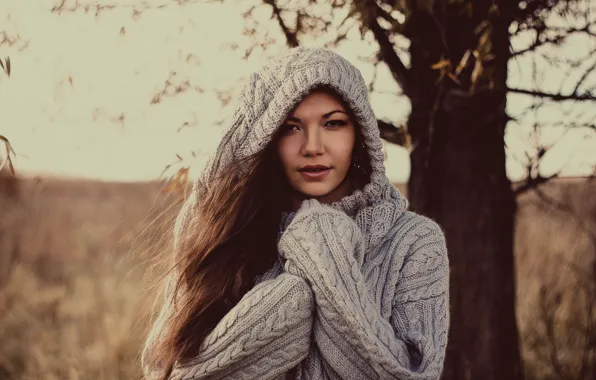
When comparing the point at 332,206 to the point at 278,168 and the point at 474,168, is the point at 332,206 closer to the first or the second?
the point at 278,168

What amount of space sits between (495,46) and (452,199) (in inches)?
33.4

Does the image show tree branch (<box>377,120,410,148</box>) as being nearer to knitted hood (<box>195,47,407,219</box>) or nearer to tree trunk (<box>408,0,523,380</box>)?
tree trunk (<box>408,0,523,380</box>)

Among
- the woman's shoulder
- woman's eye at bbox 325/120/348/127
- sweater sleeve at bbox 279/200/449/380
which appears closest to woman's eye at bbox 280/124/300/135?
woman's eye at bbox 325/120/348/127

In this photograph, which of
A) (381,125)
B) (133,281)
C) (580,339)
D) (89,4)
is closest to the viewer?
(89,4)

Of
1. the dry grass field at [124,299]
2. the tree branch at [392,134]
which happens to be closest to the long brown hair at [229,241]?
the dry grass field at [124,299]

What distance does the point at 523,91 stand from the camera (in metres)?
3.40

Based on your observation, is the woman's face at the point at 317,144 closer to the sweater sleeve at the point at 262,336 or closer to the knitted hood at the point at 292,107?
the knitted hood at the point at 292,107

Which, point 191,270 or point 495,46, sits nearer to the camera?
point 191,270

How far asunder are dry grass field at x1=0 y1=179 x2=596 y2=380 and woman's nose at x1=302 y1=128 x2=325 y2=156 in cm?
73

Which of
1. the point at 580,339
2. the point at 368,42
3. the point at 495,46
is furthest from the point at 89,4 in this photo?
the point at 580,339

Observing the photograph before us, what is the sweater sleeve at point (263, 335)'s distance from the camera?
2.24 m

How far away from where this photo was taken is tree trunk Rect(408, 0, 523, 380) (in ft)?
12.4

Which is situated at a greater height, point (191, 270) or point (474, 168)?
point (474, 168)

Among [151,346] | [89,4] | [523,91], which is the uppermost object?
[89,4]
